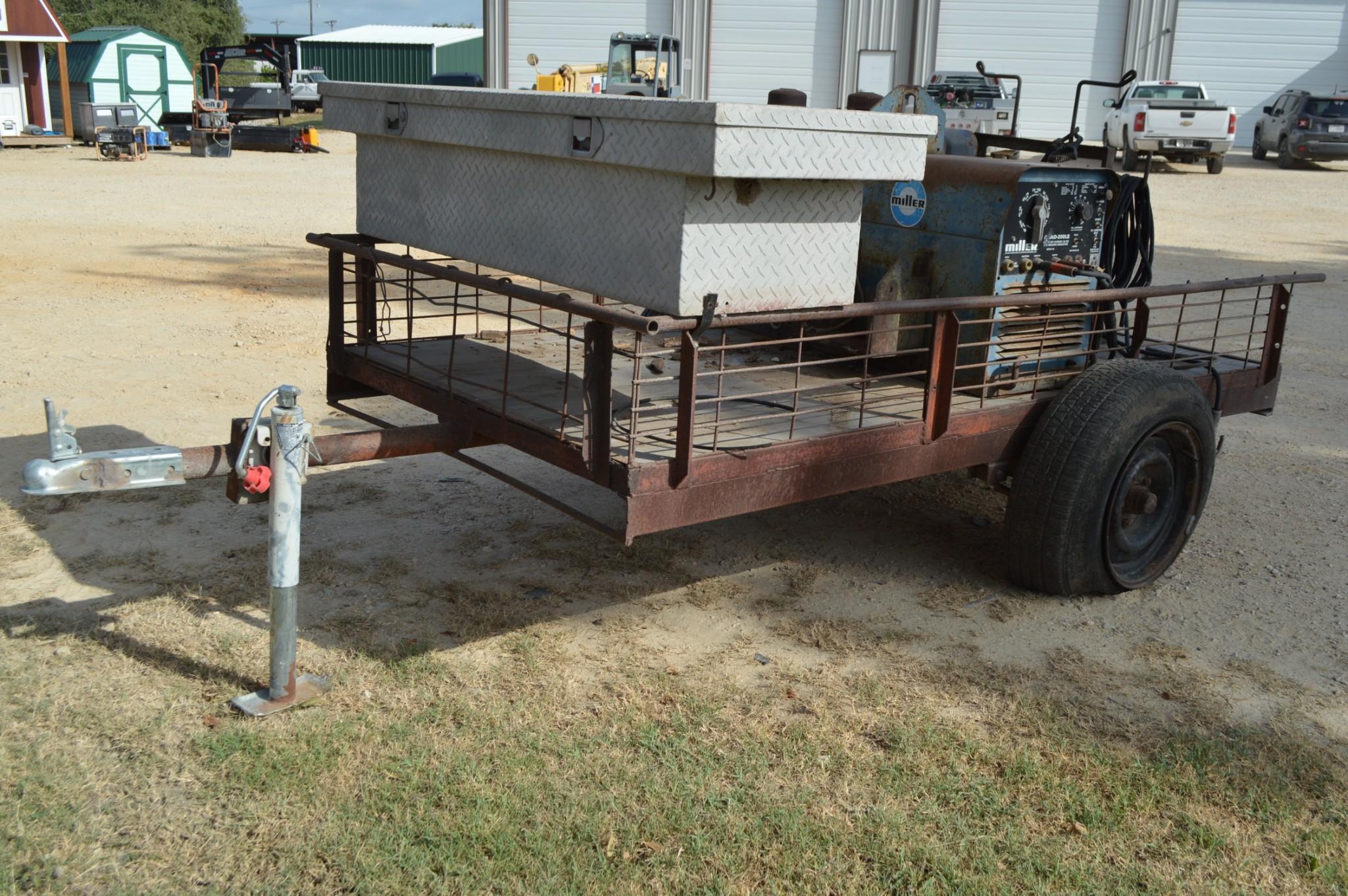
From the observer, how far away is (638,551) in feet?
17.0

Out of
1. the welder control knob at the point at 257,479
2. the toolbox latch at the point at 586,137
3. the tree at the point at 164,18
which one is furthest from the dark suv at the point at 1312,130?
the tree at the point at 164,18

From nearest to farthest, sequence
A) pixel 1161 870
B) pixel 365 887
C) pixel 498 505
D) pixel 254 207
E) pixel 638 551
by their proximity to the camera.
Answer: pixel 365 887
pixel 1161 870
pixel 638 551
pixel 498 505
pixel 254 207

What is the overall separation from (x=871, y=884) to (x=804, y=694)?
966mm

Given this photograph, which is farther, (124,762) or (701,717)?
(701,717)

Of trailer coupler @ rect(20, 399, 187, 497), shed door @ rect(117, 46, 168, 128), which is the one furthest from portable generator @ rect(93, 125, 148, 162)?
trailer coupler @ rect(20, 399, 187, 497)

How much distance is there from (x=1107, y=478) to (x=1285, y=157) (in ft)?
88.2

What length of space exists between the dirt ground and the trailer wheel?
0.52 ft

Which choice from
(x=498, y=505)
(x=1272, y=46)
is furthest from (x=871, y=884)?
(x=1272, y=46)

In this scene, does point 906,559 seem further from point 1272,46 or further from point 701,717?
point 1272,46

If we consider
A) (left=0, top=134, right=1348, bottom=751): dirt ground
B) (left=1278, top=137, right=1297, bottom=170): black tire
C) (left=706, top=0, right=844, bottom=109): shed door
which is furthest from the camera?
(left=706, top=0, right=844, bottom=109): shed door

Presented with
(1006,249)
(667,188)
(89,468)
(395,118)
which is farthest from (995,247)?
(89,468)

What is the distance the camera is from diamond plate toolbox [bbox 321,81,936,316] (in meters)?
3.31

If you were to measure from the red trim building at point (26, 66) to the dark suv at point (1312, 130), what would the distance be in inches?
1090

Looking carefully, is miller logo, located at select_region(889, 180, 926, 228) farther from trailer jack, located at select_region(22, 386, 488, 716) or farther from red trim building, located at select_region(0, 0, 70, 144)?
red trim building, located at select_region(0, 0, 70, 144)
